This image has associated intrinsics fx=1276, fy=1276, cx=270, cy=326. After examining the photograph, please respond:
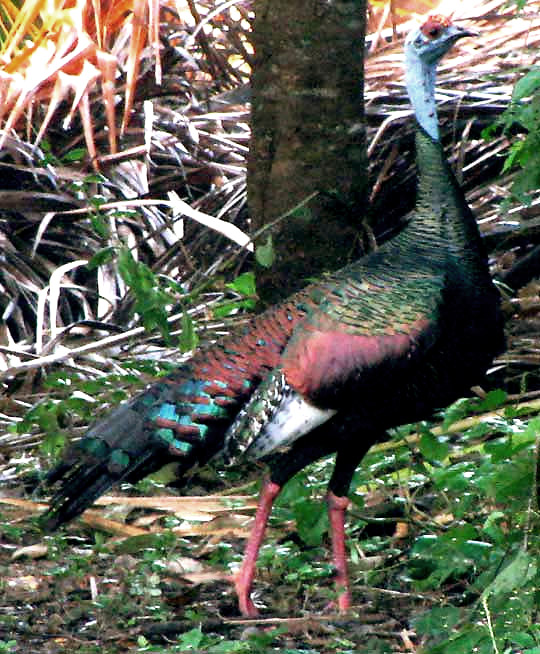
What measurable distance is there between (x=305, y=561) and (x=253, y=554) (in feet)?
1.47

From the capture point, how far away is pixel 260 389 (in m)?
4.44

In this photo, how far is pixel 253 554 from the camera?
4.55 meters

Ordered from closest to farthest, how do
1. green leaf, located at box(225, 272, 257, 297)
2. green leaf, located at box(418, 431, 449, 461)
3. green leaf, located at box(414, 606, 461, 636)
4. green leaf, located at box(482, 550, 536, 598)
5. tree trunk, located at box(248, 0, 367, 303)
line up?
1. green leaf, located at box(482, 550, 536, 598)
2. green leaf, located at box(414, 606, 461, 636)
3. green leaf, located at box(418, 431, 449, 461)
4. green leaf, located at box(225, 272, 257, 297)
5. tree trunk, located at box(248, 0, 367, 303)

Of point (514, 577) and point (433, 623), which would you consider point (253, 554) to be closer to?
point (433, 623)

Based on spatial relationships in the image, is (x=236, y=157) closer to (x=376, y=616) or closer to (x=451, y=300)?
(x=451, y=300)

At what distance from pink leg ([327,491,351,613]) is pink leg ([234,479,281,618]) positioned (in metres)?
0.23

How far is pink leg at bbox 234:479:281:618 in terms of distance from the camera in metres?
4.51

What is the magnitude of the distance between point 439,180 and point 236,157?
10.2 ft

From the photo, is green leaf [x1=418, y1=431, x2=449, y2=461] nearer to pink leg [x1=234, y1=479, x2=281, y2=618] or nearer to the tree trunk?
pink leg [x1=234, y1=479, x2=281, y2=618]

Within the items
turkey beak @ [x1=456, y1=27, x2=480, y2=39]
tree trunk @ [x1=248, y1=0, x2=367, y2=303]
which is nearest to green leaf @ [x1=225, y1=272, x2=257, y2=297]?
tree trunk @ [x1=248, y1=0, x2=367, y2=303]

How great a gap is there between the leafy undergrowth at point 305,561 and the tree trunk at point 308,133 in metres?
0.93

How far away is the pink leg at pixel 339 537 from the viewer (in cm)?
457

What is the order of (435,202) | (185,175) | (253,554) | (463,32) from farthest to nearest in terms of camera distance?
(185,175), (463,32), (435,202), (253,554)

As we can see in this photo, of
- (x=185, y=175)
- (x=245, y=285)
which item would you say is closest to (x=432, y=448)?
(x=245, y=285)
